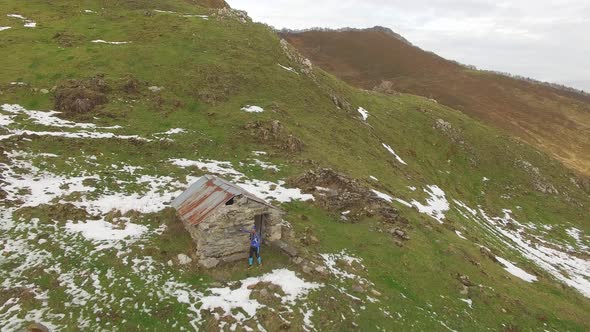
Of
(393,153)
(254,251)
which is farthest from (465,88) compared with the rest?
(254,251)

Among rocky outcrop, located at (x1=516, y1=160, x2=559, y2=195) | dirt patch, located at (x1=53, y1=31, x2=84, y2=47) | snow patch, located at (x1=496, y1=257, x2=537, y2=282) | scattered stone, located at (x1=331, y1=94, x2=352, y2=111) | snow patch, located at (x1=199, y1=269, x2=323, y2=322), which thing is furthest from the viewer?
rocky outcrop, located at (x1=516, y1=160, x2=559, y2=195)

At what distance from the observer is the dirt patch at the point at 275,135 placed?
37594 millimetres

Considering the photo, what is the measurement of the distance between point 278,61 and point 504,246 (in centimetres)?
3680

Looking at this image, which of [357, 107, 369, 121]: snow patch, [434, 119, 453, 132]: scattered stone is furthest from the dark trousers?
[434, 119, 453, 132]: scattered stone

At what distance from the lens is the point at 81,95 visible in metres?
38.2

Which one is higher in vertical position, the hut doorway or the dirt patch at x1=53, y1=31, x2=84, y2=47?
the dirt patch at x1=53, y1=31, x2=84, y2=47

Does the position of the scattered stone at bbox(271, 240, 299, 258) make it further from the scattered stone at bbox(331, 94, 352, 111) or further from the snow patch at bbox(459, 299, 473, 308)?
the scattered stone at bbox(331, 94, 352, 111)

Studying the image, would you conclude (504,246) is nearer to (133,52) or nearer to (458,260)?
(458,260)

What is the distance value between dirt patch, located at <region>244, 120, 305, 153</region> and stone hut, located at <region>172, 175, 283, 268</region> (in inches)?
575

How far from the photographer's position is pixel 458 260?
27.4 metres

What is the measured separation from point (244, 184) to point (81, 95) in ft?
67.6

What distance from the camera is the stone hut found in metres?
21.2

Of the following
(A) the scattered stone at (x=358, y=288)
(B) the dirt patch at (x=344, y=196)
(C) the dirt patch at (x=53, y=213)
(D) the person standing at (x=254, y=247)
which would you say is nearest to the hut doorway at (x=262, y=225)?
(D) the person standing at (x=254, y=247)

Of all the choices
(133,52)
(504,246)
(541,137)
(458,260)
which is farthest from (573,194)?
(133,52)
